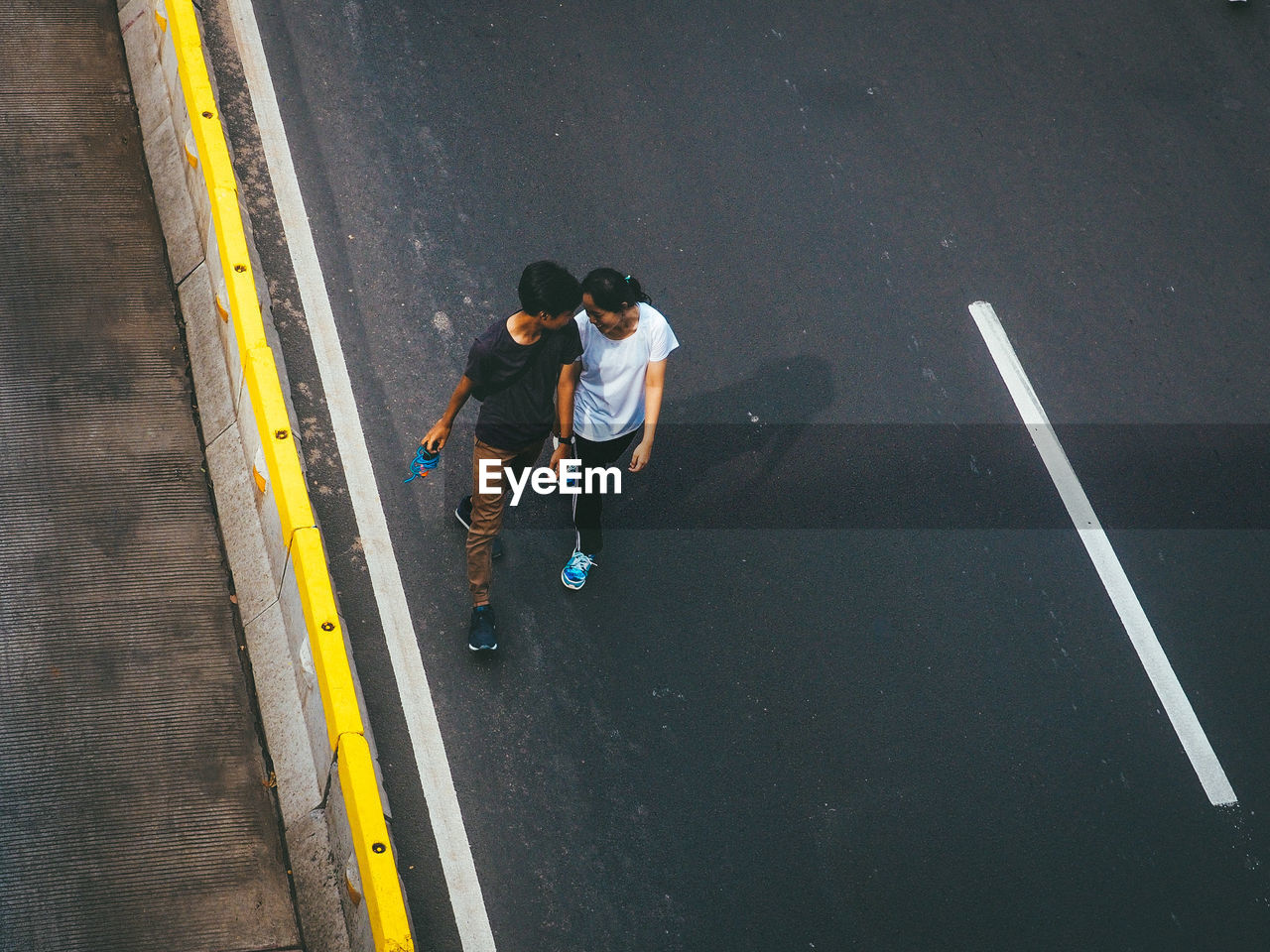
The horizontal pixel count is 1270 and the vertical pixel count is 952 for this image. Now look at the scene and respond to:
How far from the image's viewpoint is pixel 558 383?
18.6 feet

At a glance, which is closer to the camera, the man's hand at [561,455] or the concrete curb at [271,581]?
the concrete curb at [271,581]

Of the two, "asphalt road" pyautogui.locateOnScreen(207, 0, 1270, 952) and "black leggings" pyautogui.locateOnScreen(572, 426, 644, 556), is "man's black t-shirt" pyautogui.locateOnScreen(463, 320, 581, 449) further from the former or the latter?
"asphalt road" pyautogui.locateOnScreen(207, 0, 1270, 952)

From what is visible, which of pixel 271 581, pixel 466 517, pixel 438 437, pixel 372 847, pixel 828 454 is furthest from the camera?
pixel 828 454

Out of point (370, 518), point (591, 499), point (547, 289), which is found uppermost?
point (547, 289)

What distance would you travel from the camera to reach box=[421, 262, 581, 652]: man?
514 centimetres

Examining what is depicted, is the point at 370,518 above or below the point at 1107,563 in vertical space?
below

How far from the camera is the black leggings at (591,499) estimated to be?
19.8ft

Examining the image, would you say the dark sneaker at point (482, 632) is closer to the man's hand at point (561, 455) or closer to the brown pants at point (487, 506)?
the brown pants at point (487, 506)

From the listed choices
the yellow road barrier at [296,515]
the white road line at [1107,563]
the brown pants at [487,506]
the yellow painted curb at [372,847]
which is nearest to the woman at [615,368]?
the brown pants at [487,506]

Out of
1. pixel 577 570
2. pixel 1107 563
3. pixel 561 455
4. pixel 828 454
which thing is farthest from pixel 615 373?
pixel 1107 563

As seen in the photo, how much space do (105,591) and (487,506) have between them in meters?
2.30
